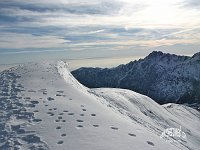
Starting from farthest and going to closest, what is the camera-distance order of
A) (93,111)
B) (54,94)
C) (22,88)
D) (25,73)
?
(25,73) < (22,88) < (54,94) < (93,111)

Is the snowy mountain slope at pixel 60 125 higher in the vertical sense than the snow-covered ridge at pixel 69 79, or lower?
lower

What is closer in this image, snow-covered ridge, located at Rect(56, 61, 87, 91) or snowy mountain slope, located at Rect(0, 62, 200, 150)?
snowy mountain slope, located at Rect(0, 62, 200, 150)

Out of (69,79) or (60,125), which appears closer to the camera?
(60,125)

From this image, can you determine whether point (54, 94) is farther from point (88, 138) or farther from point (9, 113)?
point (88, 138)

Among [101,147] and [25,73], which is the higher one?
[25,73]

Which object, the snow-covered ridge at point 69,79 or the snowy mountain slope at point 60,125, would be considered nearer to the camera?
the snowy mountain slope at point 60,125

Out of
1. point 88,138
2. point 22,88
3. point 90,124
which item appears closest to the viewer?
point 88,138

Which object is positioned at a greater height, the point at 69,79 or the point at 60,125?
the point at 69,79

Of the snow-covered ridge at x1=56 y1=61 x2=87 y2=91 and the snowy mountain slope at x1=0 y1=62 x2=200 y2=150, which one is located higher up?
the snow-covered ridge at x1=56 y1=61 x2=87 y2=91

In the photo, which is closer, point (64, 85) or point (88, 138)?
point (88, 138)

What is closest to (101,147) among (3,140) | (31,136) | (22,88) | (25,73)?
(31,136)
